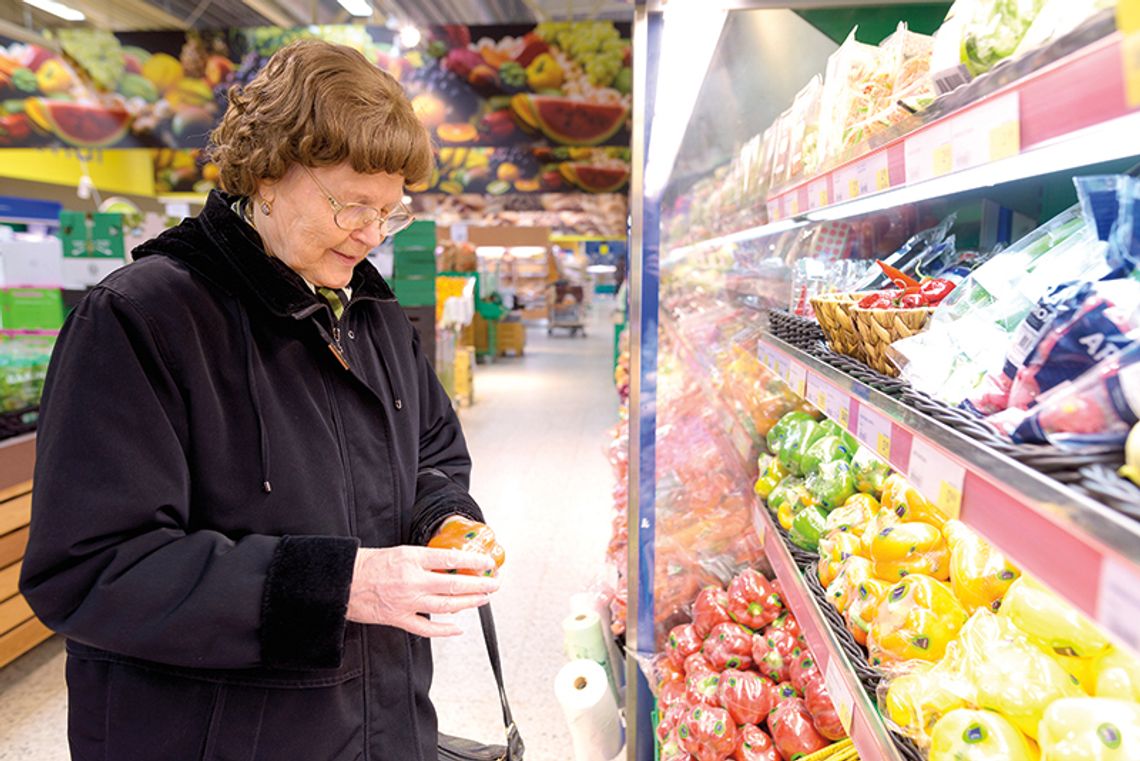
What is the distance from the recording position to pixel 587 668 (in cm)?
212

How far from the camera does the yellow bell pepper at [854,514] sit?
1.38m

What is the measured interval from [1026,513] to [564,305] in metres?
17.1

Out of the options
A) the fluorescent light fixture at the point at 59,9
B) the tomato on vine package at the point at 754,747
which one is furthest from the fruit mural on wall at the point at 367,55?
the tomato on vine package at the point at 754,747

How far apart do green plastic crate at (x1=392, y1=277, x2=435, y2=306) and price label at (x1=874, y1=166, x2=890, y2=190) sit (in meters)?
5.99

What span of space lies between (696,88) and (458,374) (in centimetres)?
602

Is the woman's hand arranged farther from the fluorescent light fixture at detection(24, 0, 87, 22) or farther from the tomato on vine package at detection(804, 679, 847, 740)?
the fluorescent light fixture at detection(24, 0, 87, 22)

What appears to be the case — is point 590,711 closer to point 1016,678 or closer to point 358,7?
point 1016,678

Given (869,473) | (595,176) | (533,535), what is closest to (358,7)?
(595,176)

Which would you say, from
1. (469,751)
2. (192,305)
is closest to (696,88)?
(192,305)

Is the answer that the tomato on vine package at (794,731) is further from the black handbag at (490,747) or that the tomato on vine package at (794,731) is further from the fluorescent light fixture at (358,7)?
the fluorescent light fixture at (358,7)

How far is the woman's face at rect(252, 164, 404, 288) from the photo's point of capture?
3.49 ft

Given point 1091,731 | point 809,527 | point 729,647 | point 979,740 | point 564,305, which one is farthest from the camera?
point 564,305

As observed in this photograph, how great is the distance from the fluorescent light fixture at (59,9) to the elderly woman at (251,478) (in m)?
6.60

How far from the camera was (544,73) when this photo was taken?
624 centimetres
